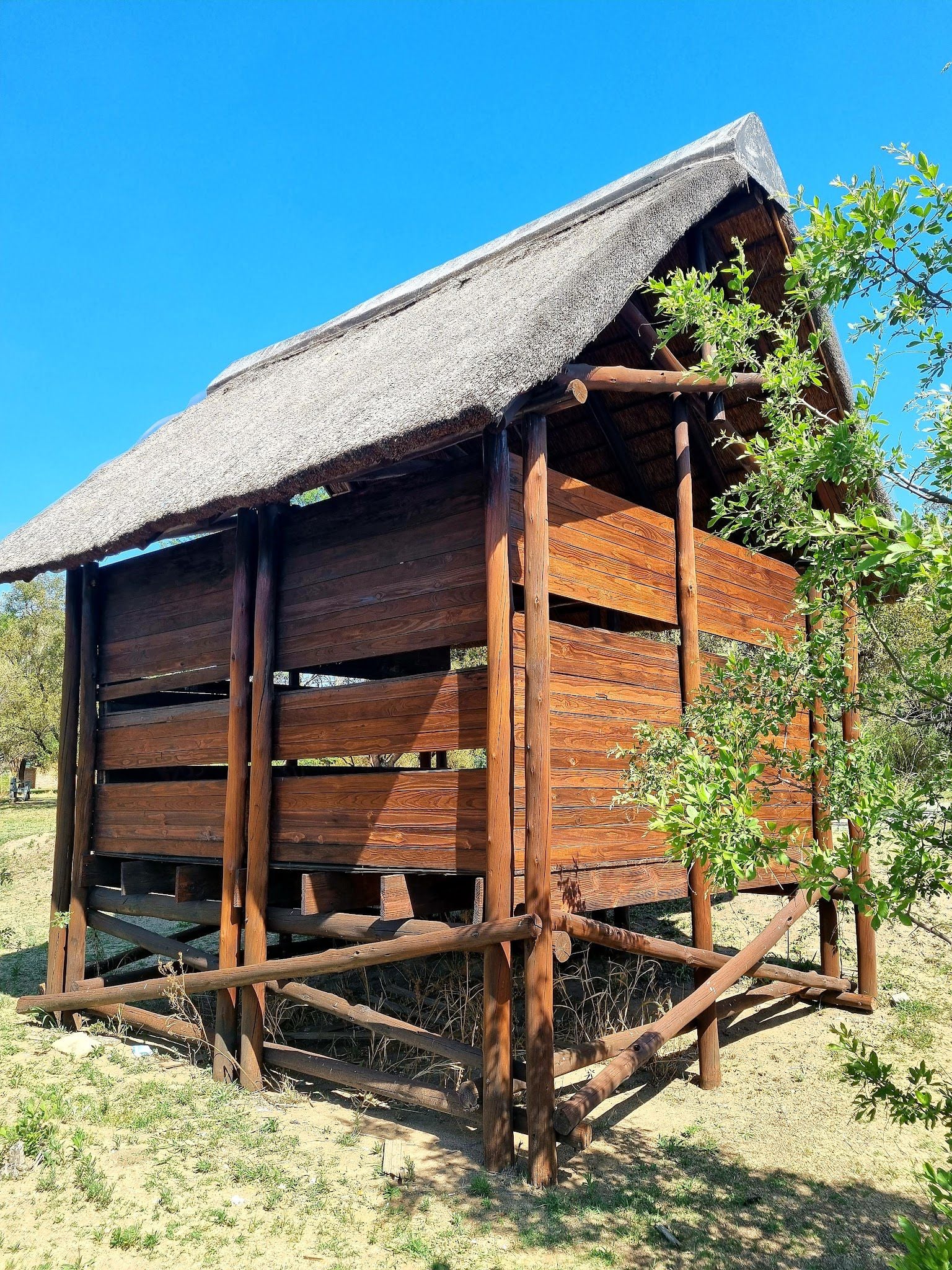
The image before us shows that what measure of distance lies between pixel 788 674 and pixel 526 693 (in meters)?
1.86

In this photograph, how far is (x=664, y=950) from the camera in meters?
5.74

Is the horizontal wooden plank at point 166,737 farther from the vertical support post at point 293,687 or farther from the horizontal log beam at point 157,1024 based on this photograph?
the horizontal log beam at point 157,1024

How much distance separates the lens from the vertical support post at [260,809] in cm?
606

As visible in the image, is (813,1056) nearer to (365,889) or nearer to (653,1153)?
(653,1153)

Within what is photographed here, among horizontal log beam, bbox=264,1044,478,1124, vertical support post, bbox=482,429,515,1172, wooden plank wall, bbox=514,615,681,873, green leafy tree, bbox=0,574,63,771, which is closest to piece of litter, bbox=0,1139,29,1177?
horizontal log beam, bbox=264,1044,478,1124

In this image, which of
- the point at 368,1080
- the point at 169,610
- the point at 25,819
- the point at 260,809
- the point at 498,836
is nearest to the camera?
the point at 498,836

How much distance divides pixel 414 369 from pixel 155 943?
195 inches

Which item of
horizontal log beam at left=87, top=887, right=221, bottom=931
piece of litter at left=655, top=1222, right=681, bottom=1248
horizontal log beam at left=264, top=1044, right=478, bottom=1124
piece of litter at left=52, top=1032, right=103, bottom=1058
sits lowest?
piece of litter at left=52, top=1032, right=103, bottom=1058

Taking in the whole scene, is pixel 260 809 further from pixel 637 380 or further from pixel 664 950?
pixel 637 380

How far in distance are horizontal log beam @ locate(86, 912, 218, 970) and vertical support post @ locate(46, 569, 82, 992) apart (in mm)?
290

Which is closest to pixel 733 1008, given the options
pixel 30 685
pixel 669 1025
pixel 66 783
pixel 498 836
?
pixel 669 1025

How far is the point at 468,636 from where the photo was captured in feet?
17.3

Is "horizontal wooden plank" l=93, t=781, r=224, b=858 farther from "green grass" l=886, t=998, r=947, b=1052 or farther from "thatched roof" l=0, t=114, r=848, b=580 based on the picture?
"green grass" l=886, t=998, r=947, b=1052

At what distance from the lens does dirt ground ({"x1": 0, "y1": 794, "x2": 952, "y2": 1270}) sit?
13.2 ft
